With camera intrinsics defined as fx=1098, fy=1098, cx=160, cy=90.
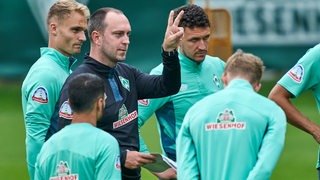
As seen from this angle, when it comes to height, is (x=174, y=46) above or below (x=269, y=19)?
above

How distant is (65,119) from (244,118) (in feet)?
4.45

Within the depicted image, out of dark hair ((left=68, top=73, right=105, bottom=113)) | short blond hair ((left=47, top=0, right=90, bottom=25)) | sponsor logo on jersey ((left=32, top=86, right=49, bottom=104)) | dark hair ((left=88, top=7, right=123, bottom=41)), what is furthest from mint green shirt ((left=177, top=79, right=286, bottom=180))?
short blond hair ((left=47, top=0, right=90, bottom=25))

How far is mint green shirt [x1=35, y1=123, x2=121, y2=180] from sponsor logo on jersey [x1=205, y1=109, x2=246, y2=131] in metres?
0.61

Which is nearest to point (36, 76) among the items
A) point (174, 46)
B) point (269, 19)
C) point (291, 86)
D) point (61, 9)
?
point (61, 9)

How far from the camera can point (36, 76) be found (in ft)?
27.2

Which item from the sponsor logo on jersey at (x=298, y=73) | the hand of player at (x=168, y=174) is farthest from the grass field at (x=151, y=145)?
the hand of player at (x=168, y=174)

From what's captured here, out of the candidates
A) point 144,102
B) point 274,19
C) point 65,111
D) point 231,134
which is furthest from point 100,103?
point 274,19

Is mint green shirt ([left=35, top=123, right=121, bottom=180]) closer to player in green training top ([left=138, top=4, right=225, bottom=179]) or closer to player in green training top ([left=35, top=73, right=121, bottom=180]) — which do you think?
player in green training top ([left=35, top=73, right=121, bottom=180])

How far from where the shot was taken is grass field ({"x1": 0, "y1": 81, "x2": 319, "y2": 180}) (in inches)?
523

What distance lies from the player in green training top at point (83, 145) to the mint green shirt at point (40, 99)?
114cm

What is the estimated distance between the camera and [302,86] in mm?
8227

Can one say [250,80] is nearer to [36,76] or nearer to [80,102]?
[80,102]

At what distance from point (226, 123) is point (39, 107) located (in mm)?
1821

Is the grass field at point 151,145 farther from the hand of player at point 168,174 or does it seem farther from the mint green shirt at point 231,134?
the mint green shirt at point 231,134
